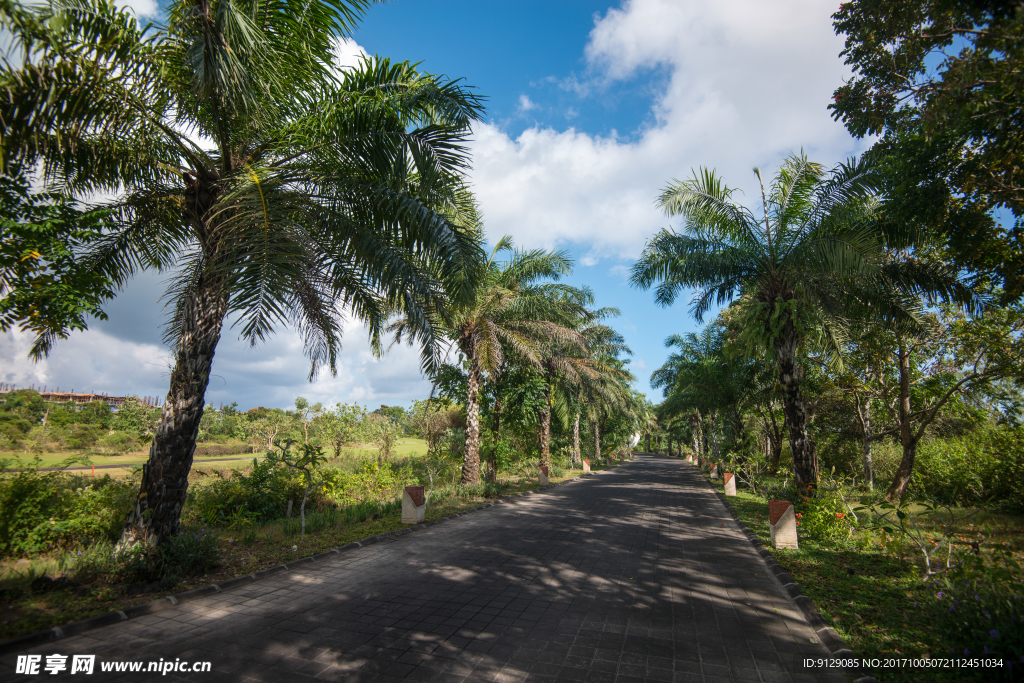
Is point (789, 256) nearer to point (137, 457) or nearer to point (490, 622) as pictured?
point (490, 622)

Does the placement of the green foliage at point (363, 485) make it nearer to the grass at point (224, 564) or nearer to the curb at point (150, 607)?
the grass at point (224, 564)

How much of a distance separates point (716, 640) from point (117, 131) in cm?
934

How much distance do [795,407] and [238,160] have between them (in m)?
12.4

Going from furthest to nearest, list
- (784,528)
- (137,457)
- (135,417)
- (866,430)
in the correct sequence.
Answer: (137,457), (135,417), (866,430), (784,528)

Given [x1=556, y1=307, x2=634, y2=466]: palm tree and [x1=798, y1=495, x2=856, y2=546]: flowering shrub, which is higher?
[x1=556, y1=307, x2=634, y2=466]: palm tree

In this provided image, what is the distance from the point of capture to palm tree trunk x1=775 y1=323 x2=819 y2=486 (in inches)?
416

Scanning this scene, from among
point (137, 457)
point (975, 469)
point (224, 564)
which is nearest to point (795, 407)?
point (975, 469)

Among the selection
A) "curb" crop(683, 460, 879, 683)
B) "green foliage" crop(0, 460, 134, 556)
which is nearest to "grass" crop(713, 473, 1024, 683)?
"curb" crop(683, 460, 879, 683)

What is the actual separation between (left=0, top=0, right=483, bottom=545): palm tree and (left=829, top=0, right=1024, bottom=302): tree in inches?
248

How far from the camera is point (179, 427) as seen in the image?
5.85m

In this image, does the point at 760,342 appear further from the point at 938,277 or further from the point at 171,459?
the point at 171,459

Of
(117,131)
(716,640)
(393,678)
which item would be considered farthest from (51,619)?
(716,640)

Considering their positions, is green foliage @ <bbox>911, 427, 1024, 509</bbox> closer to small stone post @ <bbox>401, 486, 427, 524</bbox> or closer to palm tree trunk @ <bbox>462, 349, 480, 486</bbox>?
small stone post @ <bbox>401, 486, 427, 524</bbox>

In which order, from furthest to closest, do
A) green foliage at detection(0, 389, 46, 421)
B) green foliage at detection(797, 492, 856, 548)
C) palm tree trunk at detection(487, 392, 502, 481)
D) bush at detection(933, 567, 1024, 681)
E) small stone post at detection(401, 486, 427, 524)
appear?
palm tree trunk at detection(487, 392, 502, 481), green foliage at detection(0, 389, 46, 421), small stone post at detection(401, 486, 427, 524), green foliage at detection(797, 492, 856, 548), bush at detection(933, 567, 1024, 681)
